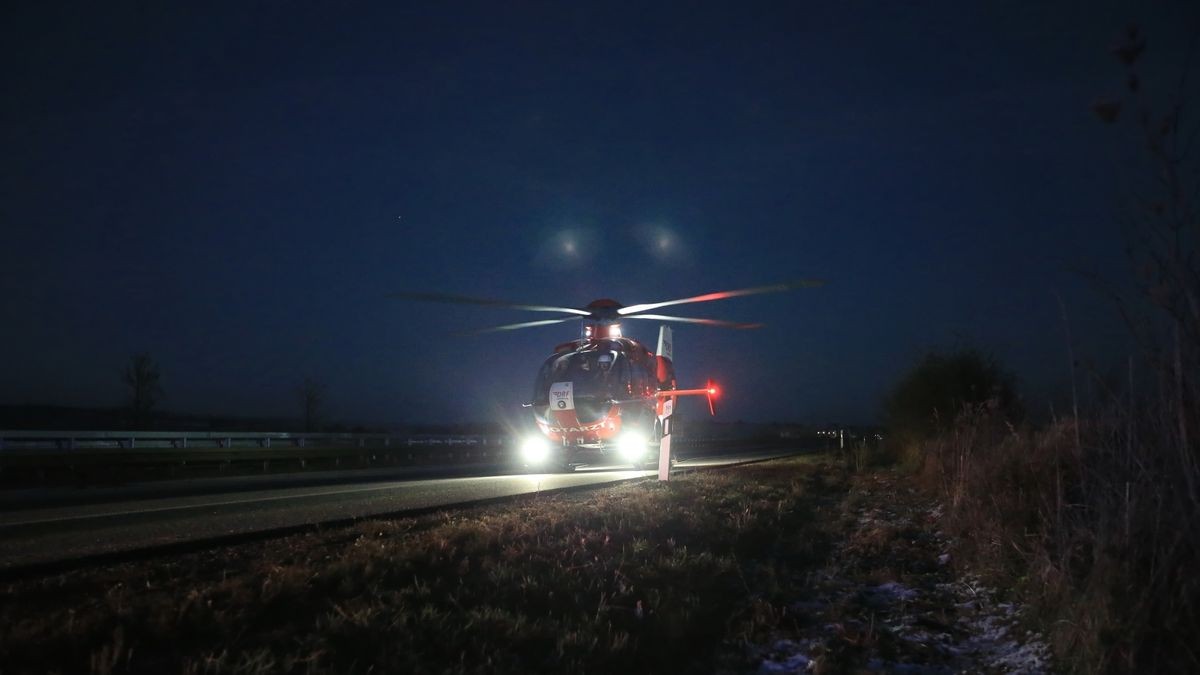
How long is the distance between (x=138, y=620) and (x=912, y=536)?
27.5 feet

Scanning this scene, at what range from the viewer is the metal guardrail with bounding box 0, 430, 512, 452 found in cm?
2447

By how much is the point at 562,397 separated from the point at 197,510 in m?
10.4

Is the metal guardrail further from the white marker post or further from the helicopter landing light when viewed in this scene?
the white marker post

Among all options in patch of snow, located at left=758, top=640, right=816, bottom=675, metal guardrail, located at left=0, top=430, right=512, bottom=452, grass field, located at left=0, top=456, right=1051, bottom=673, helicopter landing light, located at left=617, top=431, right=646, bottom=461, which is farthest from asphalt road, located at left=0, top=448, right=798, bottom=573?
metal guardrail, located at left=0, top=430, right=512, bottom=452

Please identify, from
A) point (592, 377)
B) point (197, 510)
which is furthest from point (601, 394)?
point (197, 510)

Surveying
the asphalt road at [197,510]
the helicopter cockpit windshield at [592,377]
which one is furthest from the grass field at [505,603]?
the helicopter cockpit windshield at [592,377]

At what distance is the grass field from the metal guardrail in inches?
771

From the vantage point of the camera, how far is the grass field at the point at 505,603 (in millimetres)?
4992

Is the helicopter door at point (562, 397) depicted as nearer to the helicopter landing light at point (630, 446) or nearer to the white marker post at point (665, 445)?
the helicopter landing light at point (630, 446)

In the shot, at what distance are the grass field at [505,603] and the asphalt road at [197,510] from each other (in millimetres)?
1184

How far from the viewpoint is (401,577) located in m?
6.74

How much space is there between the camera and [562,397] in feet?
70.4

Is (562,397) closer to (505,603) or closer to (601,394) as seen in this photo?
(601,394)

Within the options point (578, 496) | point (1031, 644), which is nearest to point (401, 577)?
point (1031, 644)
